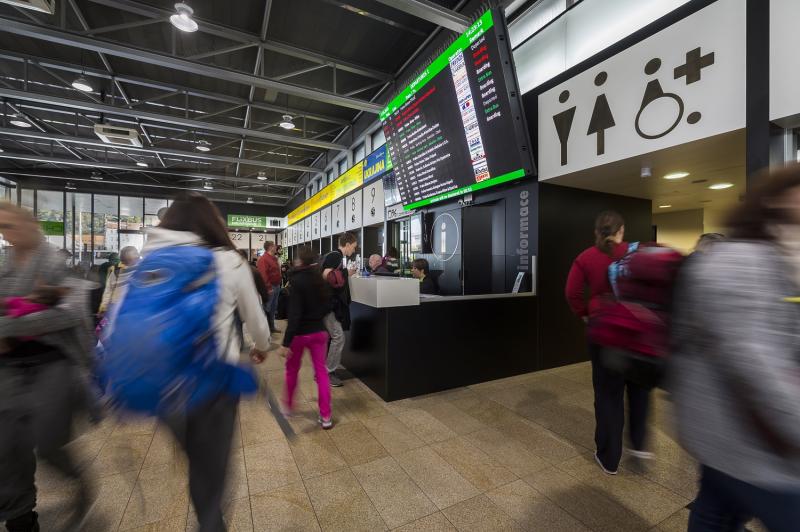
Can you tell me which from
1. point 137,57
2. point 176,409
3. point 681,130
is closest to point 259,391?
point 176,409

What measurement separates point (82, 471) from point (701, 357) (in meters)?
2.37

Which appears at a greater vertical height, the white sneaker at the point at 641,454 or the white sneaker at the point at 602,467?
the white sneaker at the point at 641,454

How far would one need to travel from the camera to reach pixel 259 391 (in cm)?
120

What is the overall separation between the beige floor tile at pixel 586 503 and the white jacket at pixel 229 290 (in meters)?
1.89

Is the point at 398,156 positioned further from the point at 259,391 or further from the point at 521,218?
the point at 259,391

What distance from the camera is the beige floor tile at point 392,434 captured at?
8.20 feet

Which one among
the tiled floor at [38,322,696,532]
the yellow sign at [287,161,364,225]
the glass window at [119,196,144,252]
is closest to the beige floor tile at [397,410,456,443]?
the tiled floor at [38,322,696,532]

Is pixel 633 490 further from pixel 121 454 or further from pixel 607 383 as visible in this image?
pixel 121 454

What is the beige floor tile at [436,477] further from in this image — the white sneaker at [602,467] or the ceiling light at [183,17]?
the ceiling light at [183,17]

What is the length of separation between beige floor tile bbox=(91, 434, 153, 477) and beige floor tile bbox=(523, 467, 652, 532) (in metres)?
2.56

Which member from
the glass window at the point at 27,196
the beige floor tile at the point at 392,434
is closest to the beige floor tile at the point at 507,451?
the beige floor tile at the point at 392,434

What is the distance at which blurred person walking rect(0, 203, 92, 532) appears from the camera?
1340 mm

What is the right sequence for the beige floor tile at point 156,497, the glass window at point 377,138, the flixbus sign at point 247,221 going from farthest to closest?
the flixbus sign at point 247,221, the glass window at point 377,138, the beige floor tile at point 156,497

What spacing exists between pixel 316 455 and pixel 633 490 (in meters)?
1.97
